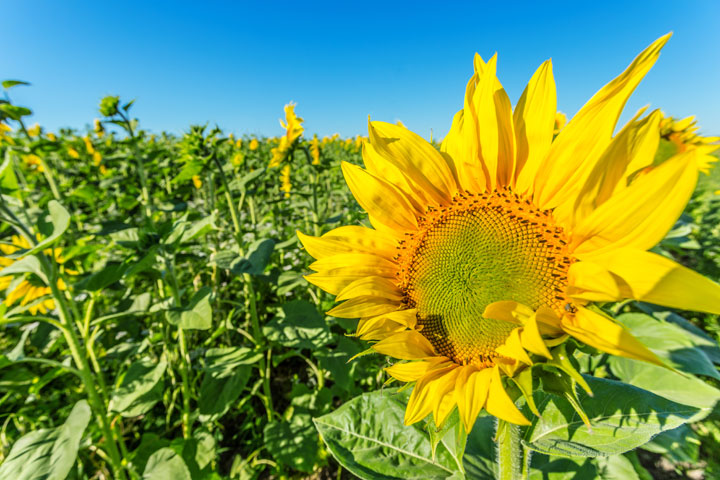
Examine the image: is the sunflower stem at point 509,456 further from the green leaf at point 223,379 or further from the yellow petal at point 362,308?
the green leaf at point 223,379

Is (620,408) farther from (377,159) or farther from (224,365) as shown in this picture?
(224,365)

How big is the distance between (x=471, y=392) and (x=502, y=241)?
313 millimetres

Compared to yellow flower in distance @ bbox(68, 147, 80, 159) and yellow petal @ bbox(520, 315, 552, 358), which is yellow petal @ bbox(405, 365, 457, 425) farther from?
yellow flower in distance @ bbox(68, 147, 80, 159)

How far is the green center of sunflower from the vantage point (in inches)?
27.3

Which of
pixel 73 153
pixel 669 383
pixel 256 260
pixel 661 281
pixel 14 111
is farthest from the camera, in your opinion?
pixel 73 153

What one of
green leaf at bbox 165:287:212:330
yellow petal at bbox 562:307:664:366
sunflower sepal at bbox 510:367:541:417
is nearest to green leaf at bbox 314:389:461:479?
sunflower sepal at bbox 510:367:541:417

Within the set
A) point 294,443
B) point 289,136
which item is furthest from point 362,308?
point 289,136

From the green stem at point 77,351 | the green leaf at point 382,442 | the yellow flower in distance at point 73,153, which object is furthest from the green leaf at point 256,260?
the yellow flower in distance at point 73,153

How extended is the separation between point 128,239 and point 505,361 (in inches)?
79.0

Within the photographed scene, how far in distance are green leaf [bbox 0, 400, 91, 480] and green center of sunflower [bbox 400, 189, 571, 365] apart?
147 centimetres

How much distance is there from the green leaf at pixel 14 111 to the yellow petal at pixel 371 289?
2708 millimetres

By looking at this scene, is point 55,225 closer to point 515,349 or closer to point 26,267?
point 26,267

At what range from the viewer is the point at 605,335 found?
543mm

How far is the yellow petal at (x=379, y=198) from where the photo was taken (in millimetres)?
853
